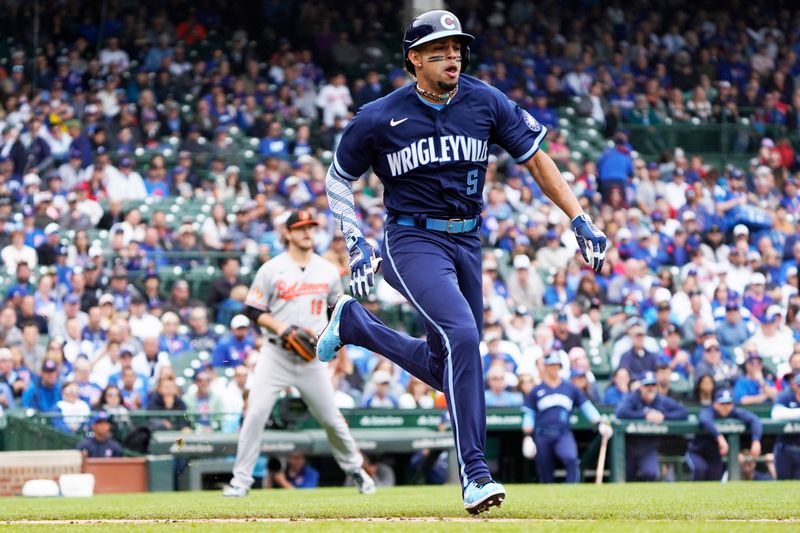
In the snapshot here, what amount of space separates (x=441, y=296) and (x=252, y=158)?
12.3 metres

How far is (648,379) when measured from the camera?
1294 cm

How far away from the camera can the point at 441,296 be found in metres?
6.09

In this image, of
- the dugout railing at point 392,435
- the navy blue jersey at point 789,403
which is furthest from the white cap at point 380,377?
the navy blue jersey at point 789,403

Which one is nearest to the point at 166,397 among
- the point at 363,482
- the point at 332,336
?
the point at 363,482

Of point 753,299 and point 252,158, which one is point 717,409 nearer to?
point 753,299

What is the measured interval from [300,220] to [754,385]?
6161 mm

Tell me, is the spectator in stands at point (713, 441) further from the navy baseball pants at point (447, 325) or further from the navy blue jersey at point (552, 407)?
the navy baseball pants at point (447, 325)

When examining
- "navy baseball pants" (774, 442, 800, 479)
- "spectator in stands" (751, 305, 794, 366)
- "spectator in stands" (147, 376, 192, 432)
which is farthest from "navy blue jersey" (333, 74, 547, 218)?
"spectator in stands" (751, 305, 794, 366)

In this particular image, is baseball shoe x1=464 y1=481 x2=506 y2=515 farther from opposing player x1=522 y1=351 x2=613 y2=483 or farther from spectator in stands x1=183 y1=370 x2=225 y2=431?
spectator in stands x1=183 y1=370 x2=225 y2=431

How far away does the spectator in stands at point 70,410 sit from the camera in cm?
1176

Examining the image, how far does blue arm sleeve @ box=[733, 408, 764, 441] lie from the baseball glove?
5.13m

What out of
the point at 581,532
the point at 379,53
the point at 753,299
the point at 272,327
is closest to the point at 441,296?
the point at 581,532

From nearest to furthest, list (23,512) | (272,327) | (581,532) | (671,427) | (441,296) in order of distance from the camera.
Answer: (581,532), (441,296), (23,512), (272,327), (671,427)

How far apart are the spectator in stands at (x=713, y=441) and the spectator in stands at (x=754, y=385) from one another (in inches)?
27.5
